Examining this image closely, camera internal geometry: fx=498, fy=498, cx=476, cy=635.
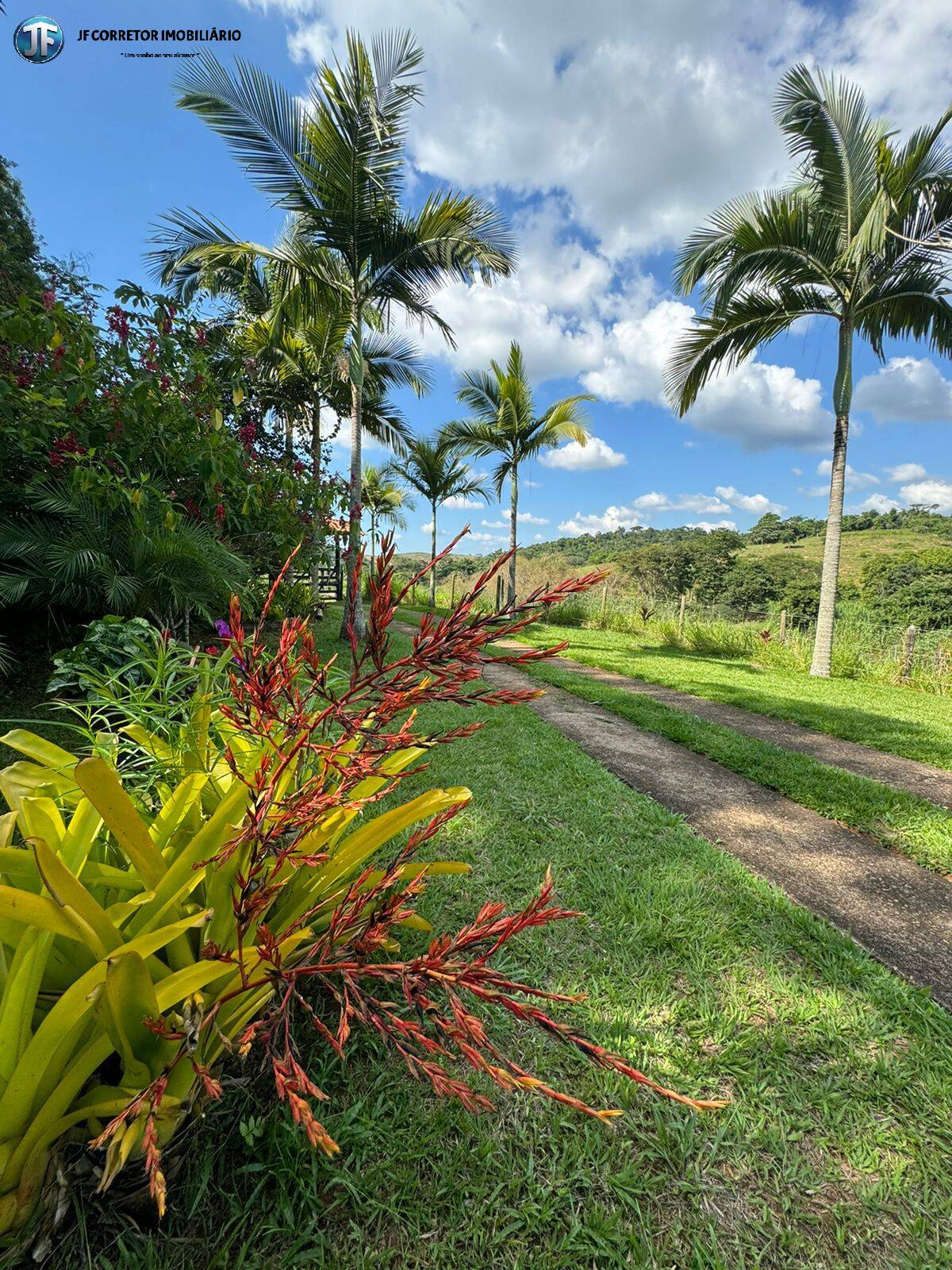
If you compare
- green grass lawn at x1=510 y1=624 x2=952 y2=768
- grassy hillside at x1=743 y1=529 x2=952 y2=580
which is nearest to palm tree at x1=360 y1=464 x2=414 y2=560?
green grass lawn at x1=510 y1=624 x2=952 y2=768

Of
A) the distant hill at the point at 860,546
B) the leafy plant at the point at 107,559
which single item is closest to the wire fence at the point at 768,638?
the leafy plant at the point at 107,559

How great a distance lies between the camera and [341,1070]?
1.12 metres

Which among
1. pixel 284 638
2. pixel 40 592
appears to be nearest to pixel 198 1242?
pixel 284 638

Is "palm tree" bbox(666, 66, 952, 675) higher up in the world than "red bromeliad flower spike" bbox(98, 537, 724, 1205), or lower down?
higher up

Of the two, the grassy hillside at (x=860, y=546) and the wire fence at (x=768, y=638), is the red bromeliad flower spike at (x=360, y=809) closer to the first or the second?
the wire fence at (x=768, y=638)

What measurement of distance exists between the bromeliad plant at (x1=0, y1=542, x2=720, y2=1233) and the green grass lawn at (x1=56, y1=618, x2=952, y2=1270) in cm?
22

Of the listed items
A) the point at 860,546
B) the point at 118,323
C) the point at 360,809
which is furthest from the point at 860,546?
the point at 360,809

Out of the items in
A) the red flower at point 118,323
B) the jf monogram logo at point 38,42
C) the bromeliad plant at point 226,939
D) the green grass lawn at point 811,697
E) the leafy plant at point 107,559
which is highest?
the jf monogram logo at point 38,42

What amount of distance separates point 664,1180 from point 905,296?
11.2 m

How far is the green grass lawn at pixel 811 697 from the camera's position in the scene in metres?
4.25

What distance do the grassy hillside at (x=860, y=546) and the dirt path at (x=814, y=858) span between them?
31.7 metres

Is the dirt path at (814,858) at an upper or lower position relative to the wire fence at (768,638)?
lower

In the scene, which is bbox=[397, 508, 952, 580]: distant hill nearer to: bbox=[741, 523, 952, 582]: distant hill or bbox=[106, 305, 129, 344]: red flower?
bbox=[741, 523, 952, 582]: distant hill

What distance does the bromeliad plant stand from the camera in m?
0.61
